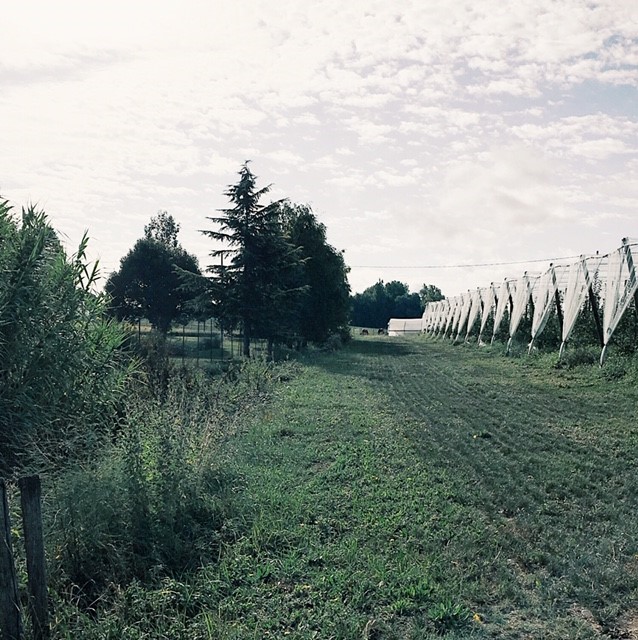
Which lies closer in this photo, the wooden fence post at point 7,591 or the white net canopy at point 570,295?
the wooden fence post at point 7,591

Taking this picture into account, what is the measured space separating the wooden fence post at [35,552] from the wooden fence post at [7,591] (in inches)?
4.9

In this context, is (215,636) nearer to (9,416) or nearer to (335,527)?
(335,527)

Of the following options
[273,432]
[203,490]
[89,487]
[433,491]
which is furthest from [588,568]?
[273,432]

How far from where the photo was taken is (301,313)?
105 ft

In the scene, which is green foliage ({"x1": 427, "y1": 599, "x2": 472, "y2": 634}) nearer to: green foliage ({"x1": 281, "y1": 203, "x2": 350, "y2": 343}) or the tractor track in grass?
the tractor track in grass

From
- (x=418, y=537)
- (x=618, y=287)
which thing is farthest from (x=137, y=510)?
(x=618, y=287)

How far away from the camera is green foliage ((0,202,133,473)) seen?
5766 millimetres

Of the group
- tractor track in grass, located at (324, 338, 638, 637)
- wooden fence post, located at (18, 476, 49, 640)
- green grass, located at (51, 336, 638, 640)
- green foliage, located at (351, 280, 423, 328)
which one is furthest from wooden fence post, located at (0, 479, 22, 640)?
green foliage, located at (351, 280, 423, 328)

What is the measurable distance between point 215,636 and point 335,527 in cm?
188

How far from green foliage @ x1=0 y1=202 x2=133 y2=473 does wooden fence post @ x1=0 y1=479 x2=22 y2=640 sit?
2.10 metres

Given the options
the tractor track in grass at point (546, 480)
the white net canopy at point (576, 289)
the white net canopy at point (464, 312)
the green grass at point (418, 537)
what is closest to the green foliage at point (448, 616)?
the green grass at point (418, 537)

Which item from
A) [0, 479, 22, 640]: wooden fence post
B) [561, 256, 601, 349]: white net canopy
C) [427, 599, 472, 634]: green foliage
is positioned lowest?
[427, 599, 472, 634]: green foliage

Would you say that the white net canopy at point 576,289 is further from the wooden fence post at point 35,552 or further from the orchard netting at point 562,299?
the wooden fence post at point 35,552

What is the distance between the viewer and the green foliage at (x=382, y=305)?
3947 inches
